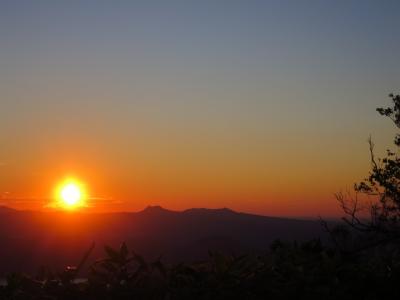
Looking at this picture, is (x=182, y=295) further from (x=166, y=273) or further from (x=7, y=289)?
(x=7, y=289)

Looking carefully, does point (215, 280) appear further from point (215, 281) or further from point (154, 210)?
point (154, 210)

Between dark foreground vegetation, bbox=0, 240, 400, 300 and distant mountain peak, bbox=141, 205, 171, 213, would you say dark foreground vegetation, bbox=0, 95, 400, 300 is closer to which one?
dark foreground vegetation, bbox=0, 240, 400, 300

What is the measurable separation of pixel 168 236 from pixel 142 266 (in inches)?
4506

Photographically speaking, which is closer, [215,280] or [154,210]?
[215,280]

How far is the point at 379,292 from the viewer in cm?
519

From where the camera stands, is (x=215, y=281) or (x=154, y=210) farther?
(x=154, y=210)

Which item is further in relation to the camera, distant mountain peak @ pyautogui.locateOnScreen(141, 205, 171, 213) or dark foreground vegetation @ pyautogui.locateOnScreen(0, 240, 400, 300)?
distant mountain peak @ pyautogui.locateOnScreen(141, 205, 171, 213)

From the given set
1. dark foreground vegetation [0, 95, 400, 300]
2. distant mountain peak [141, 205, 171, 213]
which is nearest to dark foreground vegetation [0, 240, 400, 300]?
dark foreground vegetation [0, 95, 400, 300]

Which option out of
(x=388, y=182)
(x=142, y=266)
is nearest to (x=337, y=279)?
(x=142, y=266)

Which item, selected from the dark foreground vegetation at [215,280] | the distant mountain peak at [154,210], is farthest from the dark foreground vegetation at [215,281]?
the distant mountain peak at [154,210]

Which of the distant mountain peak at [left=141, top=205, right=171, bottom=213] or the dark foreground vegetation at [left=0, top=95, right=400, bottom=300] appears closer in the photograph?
the dark foreground vegetation at [left=0, top=95, right=400, bottom=300]

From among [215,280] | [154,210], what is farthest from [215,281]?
[154,210]

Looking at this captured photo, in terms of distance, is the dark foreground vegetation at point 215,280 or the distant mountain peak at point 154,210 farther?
the distant mountain peak at point 154,210

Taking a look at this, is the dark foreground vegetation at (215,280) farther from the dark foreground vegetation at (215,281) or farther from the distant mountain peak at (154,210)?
the distant mountain peak at (154,210)
